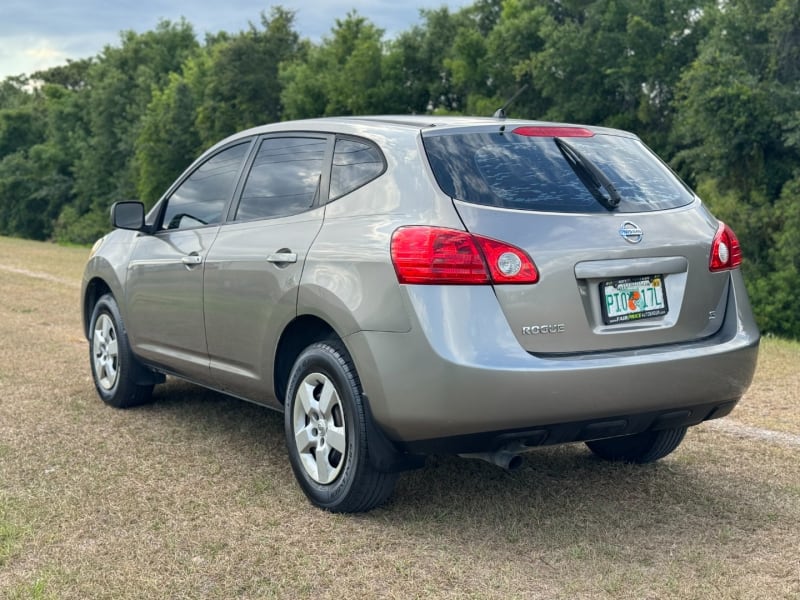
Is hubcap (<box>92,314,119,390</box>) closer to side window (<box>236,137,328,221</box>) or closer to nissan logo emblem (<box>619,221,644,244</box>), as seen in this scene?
side window (<box>236,137,328,221</box>)

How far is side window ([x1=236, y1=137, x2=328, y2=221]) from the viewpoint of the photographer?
16.4 ft

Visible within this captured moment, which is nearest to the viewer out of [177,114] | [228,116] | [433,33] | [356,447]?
[356,447]

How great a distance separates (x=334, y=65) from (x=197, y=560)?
56.9 m

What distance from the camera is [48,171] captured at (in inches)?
3159

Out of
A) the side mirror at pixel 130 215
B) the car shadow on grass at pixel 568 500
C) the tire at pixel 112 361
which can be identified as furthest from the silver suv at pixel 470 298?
the tire at pixel 112 361

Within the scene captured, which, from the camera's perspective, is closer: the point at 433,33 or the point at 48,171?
the point at 433,33

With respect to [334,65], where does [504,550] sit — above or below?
below

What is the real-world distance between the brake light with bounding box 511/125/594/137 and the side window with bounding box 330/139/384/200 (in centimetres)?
65

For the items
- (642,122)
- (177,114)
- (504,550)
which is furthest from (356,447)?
(177,114)

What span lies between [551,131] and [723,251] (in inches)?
36.9

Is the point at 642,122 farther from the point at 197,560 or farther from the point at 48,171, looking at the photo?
the point at 48,171

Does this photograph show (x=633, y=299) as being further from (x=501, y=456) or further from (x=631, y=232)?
(x=501, y=456)

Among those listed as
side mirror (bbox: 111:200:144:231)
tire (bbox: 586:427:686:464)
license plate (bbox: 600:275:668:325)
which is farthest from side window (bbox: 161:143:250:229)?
tire (bbox: 586:427:686:464)

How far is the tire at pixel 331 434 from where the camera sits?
4.34 metres
